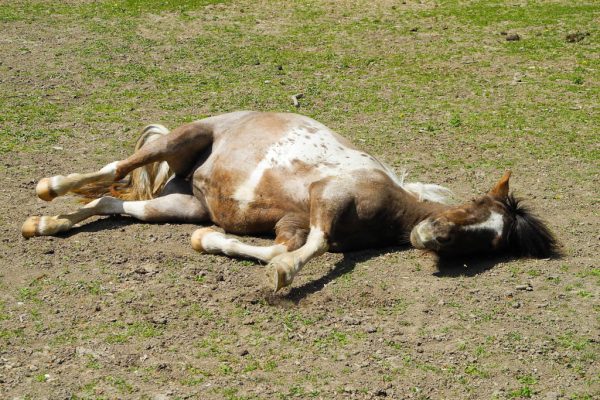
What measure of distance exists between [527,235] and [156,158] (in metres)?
2.89

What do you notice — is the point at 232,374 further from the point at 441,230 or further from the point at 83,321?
the point at 441,230

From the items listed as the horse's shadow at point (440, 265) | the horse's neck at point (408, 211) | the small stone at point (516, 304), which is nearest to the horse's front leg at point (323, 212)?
the horse's shadow at point (440, 265)

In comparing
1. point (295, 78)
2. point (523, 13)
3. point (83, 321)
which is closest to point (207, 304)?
point (83, 321)

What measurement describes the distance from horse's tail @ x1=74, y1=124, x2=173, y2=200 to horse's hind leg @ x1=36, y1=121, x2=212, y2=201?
0.83 ft

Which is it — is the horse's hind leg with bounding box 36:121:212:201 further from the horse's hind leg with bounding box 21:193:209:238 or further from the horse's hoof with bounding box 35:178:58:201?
the horse's hind leg with bounding box 21:193:209:238

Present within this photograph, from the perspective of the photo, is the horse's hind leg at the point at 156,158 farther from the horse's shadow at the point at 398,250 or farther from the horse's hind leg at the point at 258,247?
the horse's hind leg at the point at 258,247

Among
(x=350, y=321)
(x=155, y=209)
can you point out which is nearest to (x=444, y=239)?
(x=350, y=321)

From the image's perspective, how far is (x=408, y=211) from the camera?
667cm

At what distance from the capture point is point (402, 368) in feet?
16.4

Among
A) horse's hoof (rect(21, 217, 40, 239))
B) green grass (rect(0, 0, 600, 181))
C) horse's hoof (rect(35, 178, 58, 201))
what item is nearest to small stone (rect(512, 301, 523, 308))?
green grass (rect(0, 0, 600, 181))

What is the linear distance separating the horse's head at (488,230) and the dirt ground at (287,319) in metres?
0.12

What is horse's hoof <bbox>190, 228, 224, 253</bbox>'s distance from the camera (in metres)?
6.51

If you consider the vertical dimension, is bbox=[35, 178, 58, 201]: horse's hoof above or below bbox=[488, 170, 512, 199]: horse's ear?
below

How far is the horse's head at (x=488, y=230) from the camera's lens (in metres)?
6.27
